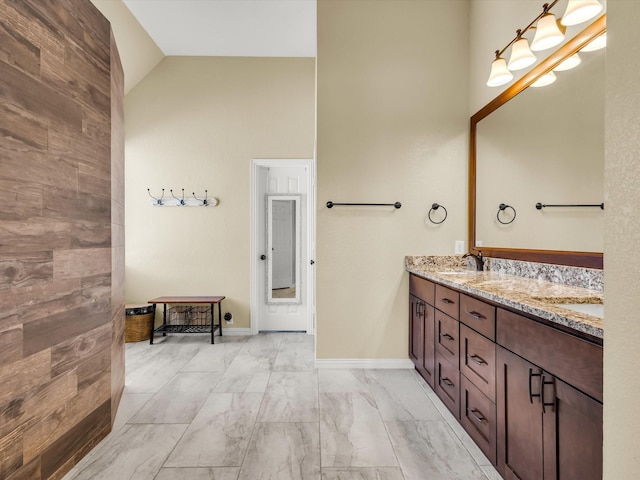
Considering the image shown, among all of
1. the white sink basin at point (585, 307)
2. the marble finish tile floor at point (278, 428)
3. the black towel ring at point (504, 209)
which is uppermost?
the black towel ring at point (504, 209)

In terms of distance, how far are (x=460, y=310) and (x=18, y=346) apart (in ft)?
6.94

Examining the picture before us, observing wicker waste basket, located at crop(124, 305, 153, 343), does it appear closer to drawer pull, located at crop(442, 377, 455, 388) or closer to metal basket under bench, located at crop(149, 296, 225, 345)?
metal basket under bench, located at crop(149, 296, 225, 345)

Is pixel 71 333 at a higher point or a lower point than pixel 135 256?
lower

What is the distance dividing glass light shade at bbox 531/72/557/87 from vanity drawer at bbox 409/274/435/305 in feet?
4.63

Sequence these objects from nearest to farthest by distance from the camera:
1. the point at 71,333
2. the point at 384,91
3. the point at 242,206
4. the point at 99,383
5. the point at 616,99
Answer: the point at 616,99 < the point at 71,333 < the point at 99,383 < the point at 384,91 < the point at 242,206

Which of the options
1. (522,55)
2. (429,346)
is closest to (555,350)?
(429,346)

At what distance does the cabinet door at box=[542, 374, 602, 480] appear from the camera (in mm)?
979

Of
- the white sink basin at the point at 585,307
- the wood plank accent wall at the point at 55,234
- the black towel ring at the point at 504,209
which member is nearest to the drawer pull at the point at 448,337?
the white sink basin at the point at 585,307

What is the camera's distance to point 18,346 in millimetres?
1371

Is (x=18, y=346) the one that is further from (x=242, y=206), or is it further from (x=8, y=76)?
(x=242, y=206)

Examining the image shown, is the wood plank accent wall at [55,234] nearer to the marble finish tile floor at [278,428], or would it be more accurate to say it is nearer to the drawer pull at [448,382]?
the marble finish tile floor at [278,428]

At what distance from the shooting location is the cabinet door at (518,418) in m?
1.24

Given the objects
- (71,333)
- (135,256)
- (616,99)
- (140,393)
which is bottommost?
(140,393)

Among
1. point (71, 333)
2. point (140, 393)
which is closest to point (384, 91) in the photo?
point (71, 333)
